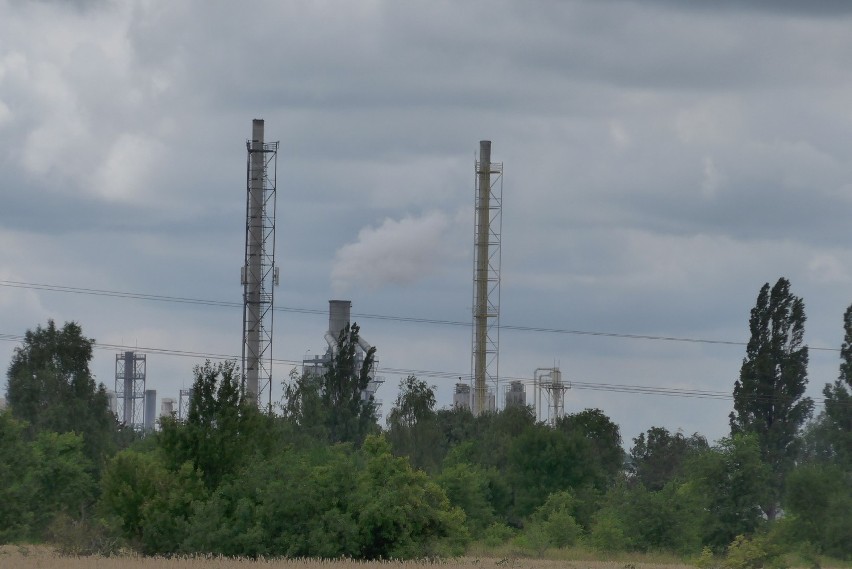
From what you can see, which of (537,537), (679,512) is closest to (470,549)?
(537,537)

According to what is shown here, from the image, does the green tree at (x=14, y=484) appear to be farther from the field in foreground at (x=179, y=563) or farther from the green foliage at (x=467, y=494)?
the green foliage at (x=467, y=494)

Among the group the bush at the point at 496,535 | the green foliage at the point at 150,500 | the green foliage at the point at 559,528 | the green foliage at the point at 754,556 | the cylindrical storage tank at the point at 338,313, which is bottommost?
the bush at the point at 496,535

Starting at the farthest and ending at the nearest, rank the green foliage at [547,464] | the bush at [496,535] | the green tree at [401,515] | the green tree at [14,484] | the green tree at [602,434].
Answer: the green tree at [602,434]
the green foliage at [547,464]
the bush at [496,535]
the green tree at [14,484]
the green tree at [401,515]

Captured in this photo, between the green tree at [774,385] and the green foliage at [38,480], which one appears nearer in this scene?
the green foliage at [38,480]

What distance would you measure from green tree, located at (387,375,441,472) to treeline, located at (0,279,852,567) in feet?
0.57

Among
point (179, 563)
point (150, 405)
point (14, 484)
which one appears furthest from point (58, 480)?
point (150, 405)

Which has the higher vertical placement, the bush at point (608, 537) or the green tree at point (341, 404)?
the green tree at point (341, 404)

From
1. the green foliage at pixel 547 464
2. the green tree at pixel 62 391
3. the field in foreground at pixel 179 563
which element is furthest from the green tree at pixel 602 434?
the field in foreground at pixel 179 563

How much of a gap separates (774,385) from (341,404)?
28391mm

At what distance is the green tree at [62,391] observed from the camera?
76.3 m

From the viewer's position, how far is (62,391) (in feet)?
255

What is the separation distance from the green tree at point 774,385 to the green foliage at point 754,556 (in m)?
35.9

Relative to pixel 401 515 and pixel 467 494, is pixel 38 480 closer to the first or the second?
pixel 467 494

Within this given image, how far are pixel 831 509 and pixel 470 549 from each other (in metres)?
18.7
